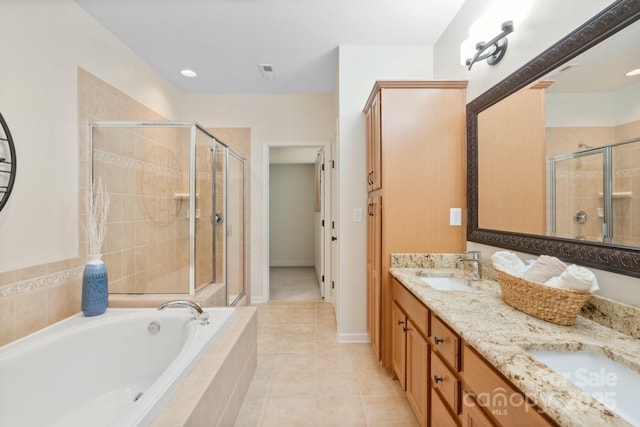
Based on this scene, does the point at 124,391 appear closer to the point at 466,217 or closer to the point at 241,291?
the point at 241,291

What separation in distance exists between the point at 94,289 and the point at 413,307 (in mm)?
1969

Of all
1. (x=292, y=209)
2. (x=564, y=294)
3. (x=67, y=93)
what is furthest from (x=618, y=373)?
(x=292, y=209)

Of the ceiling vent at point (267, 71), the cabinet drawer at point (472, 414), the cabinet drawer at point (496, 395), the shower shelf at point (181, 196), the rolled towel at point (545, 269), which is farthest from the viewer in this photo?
the ceiling vent at point (267, 71)

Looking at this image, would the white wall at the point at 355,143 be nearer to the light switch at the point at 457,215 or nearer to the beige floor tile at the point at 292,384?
the beige floor tile at the point at 292,384

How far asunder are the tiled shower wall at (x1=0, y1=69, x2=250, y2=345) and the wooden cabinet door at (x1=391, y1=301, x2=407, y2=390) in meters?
2.13

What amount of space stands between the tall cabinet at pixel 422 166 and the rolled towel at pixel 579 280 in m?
1.01

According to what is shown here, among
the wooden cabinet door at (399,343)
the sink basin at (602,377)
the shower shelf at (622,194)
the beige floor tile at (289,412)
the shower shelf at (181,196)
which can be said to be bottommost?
the beige floor tile at (289,412)

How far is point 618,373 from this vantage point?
0.77 m

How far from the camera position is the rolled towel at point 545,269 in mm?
1113

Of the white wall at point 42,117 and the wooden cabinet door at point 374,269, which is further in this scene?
the wooden cabinet door at point 374,269

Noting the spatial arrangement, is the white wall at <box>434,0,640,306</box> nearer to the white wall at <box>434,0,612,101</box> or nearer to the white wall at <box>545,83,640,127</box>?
the white wall at <box>434,0,612,101</box>

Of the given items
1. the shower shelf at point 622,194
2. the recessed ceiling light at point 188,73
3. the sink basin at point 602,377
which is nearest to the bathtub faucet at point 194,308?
the sink basin at point 602,377

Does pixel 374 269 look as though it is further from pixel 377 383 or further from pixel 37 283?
pixel 37 283

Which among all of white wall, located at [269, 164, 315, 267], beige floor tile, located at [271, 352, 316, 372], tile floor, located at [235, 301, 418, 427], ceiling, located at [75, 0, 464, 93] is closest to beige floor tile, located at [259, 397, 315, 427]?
tile floor, located at [235, 301, 418, 427]
